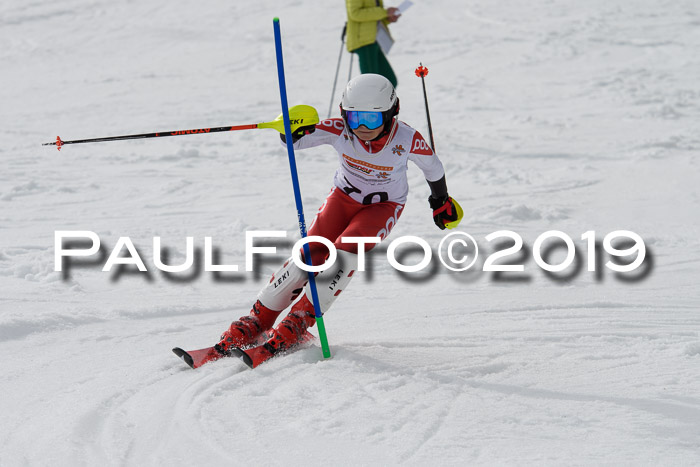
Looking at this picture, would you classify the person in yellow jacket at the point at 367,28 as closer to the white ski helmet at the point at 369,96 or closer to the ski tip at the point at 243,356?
the white ski helmet at the point at 369,96

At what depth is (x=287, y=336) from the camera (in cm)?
400

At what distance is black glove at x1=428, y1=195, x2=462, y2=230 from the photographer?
439 centimetres

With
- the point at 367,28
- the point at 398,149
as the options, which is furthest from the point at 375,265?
the point at 367,28

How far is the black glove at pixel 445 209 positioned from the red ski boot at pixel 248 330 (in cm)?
112

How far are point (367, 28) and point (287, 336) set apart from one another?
532cm

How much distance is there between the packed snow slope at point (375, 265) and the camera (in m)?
3.22

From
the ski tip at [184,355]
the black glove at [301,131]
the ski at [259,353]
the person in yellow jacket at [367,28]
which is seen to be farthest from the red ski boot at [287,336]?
the person in yellow jacket at [367,28]

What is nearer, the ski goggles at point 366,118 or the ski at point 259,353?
the ski at point 259,353

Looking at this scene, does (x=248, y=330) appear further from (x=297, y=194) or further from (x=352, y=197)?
(x=352, y=197)

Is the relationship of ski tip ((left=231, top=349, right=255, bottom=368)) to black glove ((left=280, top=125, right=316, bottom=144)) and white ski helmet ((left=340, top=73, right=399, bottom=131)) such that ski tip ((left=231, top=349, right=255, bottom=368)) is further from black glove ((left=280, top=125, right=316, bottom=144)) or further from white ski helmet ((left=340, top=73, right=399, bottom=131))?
white ski helmet ((left=340, top=73, right=399, bottom=131))

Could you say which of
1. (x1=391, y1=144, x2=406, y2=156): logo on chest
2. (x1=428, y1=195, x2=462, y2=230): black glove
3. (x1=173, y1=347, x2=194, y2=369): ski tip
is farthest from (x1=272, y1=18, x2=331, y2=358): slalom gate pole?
(x1=428, y1=195, x2=462, y2=230): black glove

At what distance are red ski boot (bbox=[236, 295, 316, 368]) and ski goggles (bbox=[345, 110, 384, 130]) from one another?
3.37 ft

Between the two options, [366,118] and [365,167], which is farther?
[365,167]

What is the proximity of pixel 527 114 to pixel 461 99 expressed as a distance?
4.09 ft
